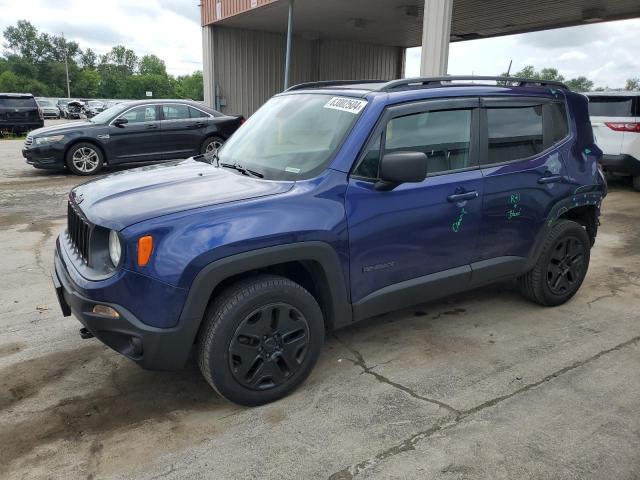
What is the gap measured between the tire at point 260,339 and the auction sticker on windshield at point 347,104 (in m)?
1.18

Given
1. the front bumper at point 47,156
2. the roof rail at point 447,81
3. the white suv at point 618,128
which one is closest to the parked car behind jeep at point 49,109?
the front bumper at point 47,156

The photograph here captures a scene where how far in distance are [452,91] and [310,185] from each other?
1.34m

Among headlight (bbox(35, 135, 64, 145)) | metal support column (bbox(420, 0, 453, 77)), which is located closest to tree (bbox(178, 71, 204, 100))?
headlight (bbox(35, 135, 64, 145))

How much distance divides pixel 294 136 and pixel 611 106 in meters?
8.65

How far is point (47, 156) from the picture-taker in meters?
10.8

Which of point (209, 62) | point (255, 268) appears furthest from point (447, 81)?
point (209, 62)

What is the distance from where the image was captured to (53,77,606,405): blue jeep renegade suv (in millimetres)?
2652

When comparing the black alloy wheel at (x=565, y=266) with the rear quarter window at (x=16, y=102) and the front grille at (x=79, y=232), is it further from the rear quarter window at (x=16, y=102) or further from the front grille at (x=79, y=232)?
the rear quarter window at (x=16, y=102)

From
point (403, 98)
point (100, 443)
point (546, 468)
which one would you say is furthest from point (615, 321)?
point (100, 443)

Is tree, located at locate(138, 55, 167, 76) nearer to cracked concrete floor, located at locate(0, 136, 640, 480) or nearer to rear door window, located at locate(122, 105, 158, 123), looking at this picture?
rear door window, located at locate(122, 105, 158, 123)

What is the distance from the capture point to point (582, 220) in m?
4.65

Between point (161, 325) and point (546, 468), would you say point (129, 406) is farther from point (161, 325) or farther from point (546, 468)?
point (546, 468)

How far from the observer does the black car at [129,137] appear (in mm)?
10820

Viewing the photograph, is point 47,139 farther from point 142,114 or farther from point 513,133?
point 513,133
